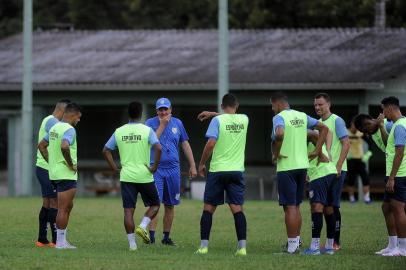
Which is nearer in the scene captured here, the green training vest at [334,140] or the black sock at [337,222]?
the green training vest at [334,140]

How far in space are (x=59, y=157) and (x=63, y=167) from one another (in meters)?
0.16

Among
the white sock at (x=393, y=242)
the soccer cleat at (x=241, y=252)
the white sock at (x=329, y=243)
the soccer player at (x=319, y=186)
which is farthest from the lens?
the white sock at (x=329, y=243)

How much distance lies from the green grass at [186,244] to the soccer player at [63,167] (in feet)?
1.45

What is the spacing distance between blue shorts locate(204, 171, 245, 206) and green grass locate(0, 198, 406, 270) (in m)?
0.72

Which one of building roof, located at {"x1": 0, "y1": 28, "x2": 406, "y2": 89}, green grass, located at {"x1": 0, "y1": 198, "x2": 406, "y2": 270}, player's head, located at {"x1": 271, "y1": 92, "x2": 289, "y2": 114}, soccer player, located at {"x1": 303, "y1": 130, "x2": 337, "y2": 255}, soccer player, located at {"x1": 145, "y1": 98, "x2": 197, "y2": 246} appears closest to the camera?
green grass, located at {"x1": 0, "y1": 198, "x2": 406, "y2": 270}

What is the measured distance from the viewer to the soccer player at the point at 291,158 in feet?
51.0

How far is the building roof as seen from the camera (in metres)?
32.6

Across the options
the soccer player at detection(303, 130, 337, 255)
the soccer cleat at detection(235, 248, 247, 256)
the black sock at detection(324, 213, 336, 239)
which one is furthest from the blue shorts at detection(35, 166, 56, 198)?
the black sock at detection(324, 213, 336, 239)

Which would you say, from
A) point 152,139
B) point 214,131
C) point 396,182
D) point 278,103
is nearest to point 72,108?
point 152,139

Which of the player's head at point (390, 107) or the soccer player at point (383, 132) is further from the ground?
the player's head at point (390, 107)

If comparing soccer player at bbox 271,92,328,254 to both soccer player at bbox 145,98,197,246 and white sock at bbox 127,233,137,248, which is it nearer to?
white sock at bbox 127,233,137,248

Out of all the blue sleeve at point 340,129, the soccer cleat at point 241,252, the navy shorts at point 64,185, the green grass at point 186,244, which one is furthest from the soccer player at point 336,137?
the navy shorts at point 64,185

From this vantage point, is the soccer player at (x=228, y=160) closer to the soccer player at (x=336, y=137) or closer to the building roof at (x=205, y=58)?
the soccer player at (x=336, y=137)

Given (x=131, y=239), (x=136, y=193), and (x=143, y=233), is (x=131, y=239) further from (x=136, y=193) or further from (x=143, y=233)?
(x=136, y=193)
